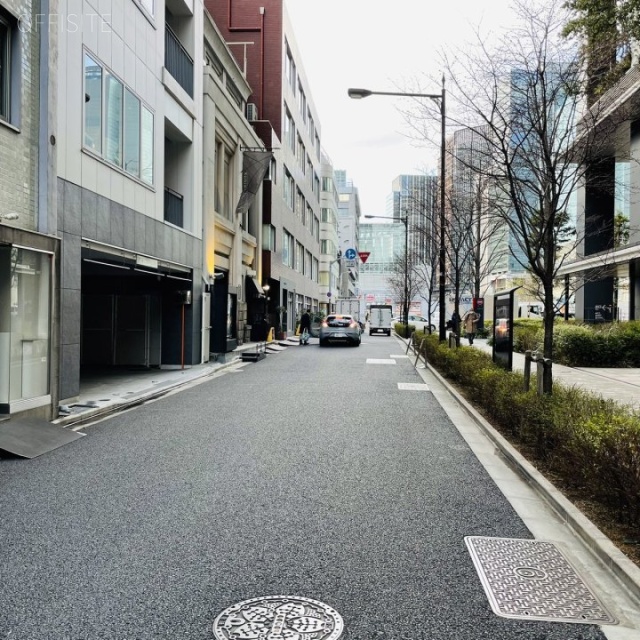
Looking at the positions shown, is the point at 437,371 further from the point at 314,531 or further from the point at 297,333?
the point at 297,333

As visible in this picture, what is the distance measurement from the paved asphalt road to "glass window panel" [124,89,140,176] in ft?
21.7

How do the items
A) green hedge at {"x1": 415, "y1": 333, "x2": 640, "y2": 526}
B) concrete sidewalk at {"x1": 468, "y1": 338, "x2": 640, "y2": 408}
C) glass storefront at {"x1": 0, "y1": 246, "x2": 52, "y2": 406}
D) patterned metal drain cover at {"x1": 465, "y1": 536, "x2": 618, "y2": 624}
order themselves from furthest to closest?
1. concrete sidewalk at {"x1": 468, "y1": 338, "x2": 640, "y2": 408}
2. glass storefront at {"x1": 0, "y1": 246, "x2": 52, "y2": 406}
3. green hedge at {"x1": 415, "y1": 333, "x2": 640, "y2": 526}
4. patterned metal drain cover at {"x1": 465, "y1": 536, "x2": 618, "y2": 624}

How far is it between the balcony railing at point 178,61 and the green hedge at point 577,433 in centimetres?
1205

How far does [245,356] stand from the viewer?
21.4 meters

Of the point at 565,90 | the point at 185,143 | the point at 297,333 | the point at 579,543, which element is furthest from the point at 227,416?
the point at 297,333

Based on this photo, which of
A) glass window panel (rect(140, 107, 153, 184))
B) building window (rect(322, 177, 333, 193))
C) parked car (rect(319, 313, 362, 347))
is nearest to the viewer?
glass window panel (rect(140, 107, 153, 184))

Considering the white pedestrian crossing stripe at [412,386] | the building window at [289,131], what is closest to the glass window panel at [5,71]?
the white pedestrian crossing stripe at [412,386]

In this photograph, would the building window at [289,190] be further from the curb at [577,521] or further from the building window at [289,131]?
the curb at [577,521]

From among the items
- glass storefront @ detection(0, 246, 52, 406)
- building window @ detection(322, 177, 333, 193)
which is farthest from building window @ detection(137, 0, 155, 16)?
Result: building window @ detection(322, 177, 333, 193)

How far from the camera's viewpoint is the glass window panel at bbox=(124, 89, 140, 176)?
1343cm

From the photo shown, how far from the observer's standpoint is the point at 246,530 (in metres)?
4.70

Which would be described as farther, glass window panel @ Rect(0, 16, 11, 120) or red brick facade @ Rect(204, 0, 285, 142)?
red brick facade @ Rect(204, 0, 285, 142)

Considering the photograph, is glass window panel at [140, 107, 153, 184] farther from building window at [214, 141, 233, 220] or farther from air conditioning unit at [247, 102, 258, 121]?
air conditioning unit at [247, 102, 258, 121]

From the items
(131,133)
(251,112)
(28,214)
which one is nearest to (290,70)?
(251,112)
